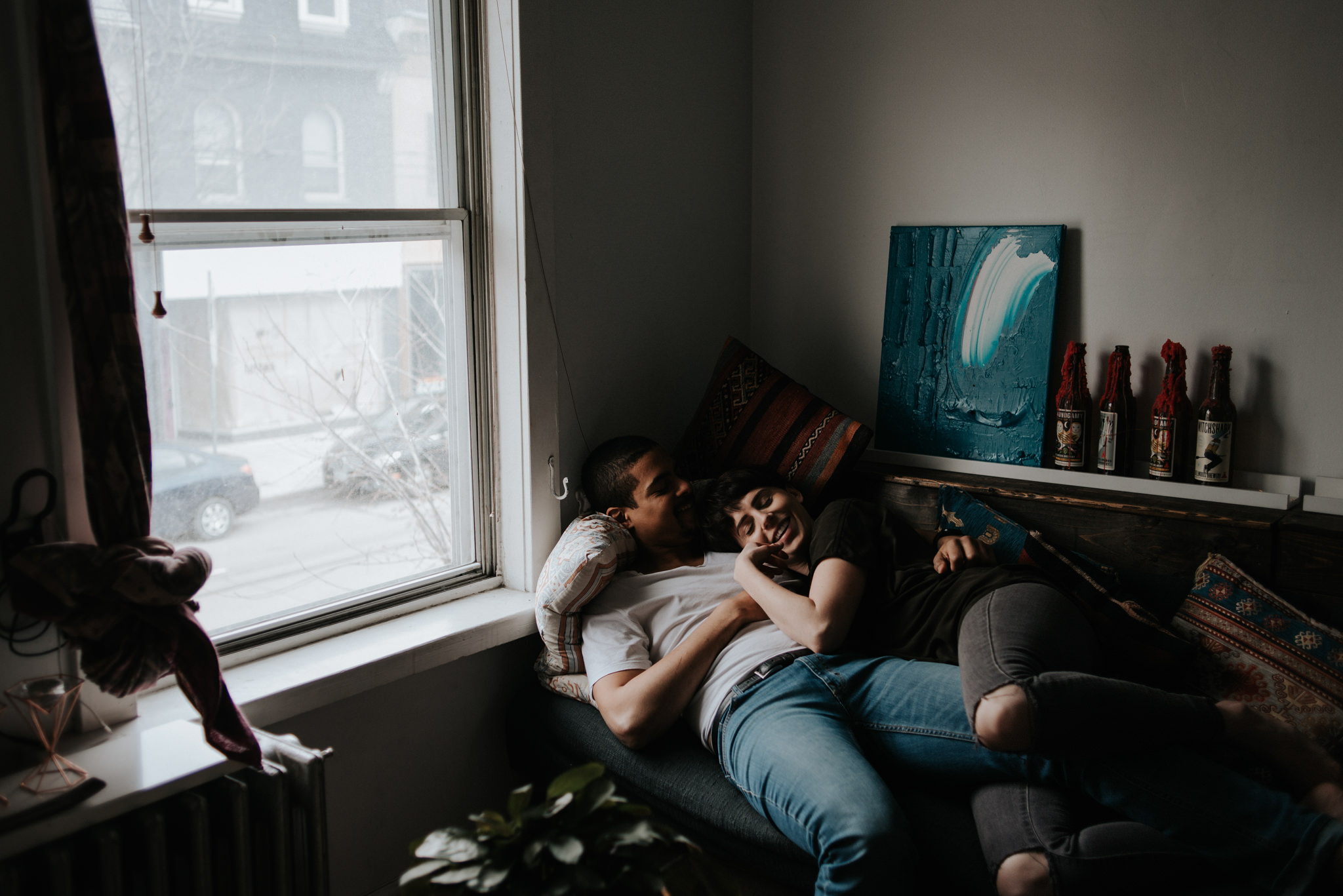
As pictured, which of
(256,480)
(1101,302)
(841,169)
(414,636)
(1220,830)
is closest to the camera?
(1220,830)

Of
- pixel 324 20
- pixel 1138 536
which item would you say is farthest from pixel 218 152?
pixel 1138 536

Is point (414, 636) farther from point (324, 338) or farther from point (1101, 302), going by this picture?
point (1101, 302)

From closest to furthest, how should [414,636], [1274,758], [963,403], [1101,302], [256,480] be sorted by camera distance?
1. [1274,758]
2. [256,480]
3. [414,636]
4. [1101,302]
5. [963,403]

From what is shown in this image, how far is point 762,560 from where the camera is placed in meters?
2.21

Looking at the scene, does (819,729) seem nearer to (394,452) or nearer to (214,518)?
(394,452)

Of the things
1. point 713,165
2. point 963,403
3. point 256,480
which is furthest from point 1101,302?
point 256,480

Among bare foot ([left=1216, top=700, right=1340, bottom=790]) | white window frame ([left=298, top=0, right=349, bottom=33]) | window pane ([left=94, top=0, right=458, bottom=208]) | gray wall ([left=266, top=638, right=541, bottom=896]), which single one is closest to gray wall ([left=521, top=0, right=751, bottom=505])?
window pane ([left=94, top=0, right=458, bottom=208])

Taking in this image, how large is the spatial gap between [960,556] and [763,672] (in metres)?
0.54

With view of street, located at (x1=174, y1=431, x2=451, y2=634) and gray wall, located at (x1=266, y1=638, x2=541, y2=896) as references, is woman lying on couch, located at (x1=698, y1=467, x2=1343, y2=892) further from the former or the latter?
view of street, located at (x1=174, y1=431, x2=451, y2=634)

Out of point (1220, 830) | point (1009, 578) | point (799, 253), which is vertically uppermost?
point (799, 253)

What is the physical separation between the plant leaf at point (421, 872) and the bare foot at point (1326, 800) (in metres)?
1.44

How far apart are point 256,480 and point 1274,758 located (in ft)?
6.64

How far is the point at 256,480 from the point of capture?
200 cm

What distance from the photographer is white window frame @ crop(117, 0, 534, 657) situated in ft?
7.27
